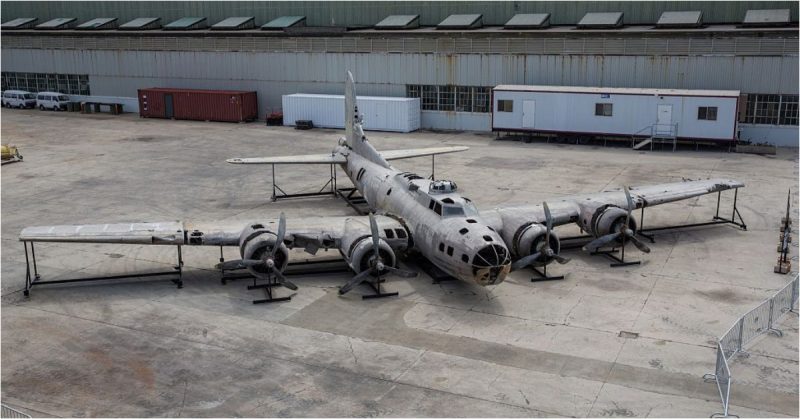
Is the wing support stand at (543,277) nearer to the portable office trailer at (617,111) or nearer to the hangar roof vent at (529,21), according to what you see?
the portable office trailer at (617,111)

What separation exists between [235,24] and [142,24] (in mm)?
13814

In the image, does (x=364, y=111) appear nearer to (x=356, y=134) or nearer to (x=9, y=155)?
(x=356, y=134)

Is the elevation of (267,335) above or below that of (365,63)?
below

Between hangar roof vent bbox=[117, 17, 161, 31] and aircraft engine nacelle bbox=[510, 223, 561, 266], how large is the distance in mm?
71066

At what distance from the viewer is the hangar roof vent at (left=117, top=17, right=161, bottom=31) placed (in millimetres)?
86562

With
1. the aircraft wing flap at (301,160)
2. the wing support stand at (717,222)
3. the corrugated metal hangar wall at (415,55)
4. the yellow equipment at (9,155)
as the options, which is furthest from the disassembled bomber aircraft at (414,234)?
the corrugated metal hangar wall at (415,55)

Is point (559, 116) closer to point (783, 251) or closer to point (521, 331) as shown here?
point (783, 251)

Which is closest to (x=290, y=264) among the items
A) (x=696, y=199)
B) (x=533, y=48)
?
(x=696, y=199)

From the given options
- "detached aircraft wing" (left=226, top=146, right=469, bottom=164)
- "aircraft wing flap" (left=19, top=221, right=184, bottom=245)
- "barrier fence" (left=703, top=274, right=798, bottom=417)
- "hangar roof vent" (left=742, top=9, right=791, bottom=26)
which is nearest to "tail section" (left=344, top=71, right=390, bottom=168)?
"detached aircraft wing" (left=226, top=146, right=469, bottom=164)

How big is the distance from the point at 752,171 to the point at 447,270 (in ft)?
103

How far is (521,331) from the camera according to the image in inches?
947

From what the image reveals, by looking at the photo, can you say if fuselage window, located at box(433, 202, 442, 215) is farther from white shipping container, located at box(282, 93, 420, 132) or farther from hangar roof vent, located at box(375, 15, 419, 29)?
hangar roof vent, located at box(375, 15, 419, 29)

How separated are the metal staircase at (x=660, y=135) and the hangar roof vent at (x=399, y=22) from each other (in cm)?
2768

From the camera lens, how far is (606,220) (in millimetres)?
31203
